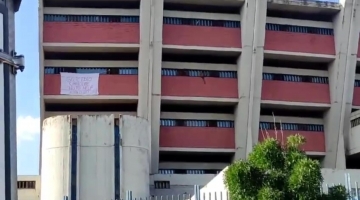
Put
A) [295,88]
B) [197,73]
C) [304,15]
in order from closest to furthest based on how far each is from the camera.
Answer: [197,73], [295,88], [304,15]

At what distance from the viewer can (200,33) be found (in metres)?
40.3

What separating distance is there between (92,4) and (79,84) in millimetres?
5491

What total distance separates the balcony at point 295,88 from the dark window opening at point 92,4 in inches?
397

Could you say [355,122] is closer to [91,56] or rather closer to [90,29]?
[91,56]

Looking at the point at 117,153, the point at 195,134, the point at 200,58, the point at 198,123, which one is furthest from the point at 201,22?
the point at 117,153

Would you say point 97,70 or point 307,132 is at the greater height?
point 97,70

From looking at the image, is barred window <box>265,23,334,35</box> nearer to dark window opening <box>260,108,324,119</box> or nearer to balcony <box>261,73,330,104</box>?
balcony <box>261,73,330,104</box>

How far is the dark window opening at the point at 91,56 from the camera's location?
135 feet

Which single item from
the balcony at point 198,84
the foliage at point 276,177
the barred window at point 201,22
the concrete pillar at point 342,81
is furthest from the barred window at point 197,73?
the foliage at point 276,177

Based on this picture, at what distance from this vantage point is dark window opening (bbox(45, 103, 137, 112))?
4094cm

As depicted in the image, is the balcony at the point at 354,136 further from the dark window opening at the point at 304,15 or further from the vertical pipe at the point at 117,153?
the vertical pipe at the point at 117,153

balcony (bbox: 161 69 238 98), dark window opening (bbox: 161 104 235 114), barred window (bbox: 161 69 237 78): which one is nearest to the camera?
balcony (bbox: 161 69 238 98)

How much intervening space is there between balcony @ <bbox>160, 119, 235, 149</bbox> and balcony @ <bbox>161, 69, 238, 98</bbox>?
1933 mm

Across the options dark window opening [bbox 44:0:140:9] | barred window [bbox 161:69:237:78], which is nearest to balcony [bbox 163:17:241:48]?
barred window [bbox 161:69:237:78]
